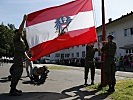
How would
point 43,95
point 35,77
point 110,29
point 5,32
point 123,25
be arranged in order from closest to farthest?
1. point 43,95
2. point 35,77
3. point 123,25
4. point 110,29
5. point 5,32

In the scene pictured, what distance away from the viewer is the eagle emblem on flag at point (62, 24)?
12211 millimetres

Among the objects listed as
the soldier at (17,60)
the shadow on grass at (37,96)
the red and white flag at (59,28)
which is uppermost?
the red and white flag at (59,28)

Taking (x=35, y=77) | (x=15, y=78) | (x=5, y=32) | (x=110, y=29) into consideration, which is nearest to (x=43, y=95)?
(x=15, y=78)

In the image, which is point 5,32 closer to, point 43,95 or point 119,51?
point 119,51

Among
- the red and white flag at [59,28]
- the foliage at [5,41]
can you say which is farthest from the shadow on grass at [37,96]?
the foliage at [5,41]

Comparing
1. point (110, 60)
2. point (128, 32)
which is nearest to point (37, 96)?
point (110, 60)

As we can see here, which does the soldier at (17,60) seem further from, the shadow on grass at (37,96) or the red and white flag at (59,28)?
the red and white flag at (59,28)

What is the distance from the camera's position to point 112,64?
37.9 ft

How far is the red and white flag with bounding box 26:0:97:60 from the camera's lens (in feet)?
39.7

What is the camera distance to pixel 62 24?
12227 millimetres

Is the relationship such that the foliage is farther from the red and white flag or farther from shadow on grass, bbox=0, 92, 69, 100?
shadow on grass, bbox=0, 92, 69, 100

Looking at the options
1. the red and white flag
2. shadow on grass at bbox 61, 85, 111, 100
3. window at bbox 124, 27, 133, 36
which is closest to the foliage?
window at bbox 124, 27, 133, 36

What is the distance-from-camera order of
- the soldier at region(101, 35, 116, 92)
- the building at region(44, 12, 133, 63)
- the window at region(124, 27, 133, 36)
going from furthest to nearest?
the window at region(124, 27, 133, 36), the building at region(44, 12, 133, 63), the soldier at region(101, 35, 116, 92)

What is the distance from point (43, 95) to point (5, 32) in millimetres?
86158
